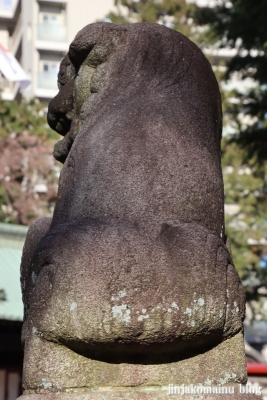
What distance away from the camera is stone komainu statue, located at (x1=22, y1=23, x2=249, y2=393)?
104 inches

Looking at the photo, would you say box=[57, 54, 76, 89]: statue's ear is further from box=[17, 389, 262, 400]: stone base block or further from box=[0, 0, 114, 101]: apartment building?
box=[0, 0, 114, 101]: apartment building

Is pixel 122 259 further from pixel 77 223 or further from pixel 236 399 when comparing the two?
pixel 236 399

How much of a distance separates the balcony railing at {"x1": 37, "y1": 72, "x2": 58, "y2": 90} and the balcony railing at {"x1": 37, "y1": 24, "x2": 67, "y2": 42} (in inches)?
67.4

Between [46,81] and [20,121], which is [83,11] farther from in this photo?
[20,121]

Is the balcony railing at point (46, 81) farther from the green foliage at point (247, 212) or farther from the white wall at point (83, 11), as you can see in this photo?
the green foliage at point (247, 212)

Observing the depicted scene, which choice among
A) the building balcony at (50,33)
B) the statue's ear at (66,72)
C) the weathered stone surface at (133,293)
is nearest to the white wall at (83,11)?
the building balcony at (50,33)

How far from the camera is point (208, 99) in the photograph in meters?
3.35

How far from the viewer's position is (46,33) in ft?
107

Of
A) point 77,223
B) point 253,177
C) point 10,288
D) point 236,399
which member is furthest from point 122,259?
point 253,177

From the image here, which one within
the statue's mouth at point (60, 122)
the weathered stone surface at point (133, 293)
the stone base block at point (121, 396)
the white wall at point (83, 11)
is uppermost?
the statue's mouth at point (60, 122)

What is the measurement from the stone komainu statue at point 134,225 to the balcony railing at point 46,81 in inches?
1128

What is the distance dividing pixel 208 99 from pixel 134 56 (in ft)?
1.27

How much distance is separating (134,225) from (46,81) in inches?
1177

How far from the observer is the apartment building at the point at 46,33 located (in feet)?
105
